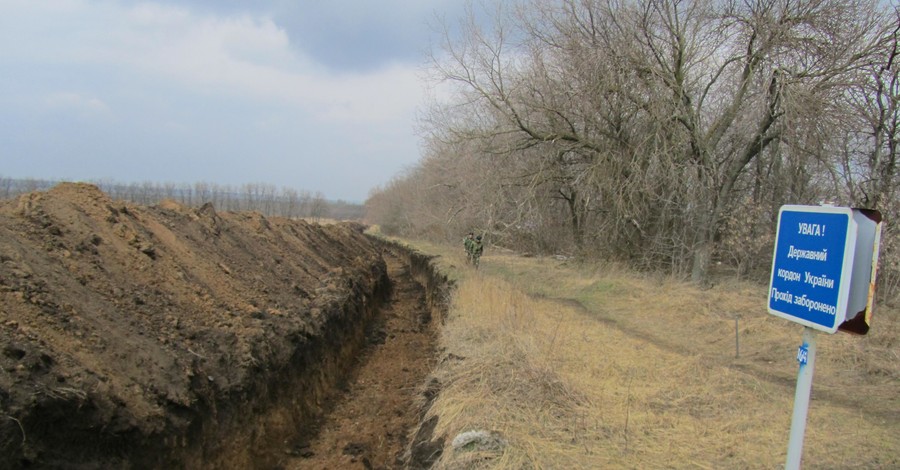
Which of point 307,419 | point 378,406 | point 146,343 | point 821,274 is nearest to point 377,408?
point 378,406

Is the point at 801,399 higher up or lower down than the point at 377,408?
higher up

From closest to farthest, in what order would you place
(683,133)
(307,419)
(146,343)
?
(146,343), (307,419), (683,133)

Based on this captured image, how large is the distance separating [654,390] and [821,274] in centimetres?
329

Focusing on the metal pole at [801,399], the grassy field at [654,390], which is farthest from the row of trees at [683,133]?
the metal pole at [801,399]

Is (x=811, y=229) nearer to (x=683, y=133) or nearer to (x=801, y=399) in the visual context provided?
(x=801, y=399)

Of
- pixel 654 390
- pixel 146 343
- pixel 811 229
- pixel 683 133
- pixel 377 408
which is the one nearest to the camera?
pixel 811 229

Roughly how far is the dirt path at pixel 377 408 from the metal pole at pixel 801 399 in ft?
12.1

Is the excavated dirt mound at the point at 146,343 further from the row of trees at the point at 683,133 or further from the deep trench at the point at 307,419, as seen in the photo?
the row of trees at the point at 683,133

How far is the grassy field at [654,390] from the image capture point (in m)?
3.95

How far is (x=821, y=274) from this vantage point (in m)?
2.41

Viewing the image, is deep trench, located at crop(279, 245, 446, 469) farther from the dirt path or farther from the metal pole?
the metal pole

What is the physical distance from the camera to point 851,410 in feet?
16.8

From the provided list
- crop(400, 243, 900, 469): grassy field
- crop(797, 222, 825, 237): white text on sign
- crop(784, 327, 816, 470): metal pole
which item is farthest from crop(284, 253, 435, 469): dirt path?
crop(797, 222, 825, 237): white text on sign

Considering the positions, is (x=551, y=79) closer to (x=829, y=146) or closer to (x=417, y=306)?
(x=829, y=146)
